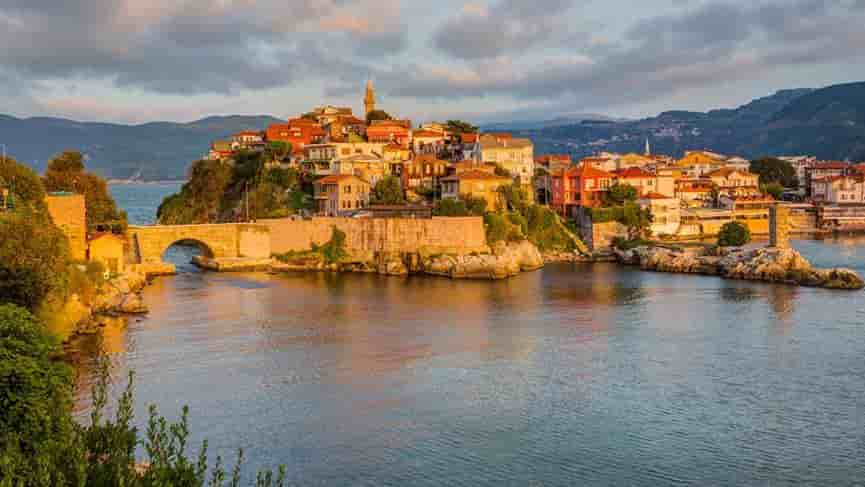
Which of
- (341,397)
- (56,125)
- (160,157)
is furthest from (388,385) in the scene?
(56,125)

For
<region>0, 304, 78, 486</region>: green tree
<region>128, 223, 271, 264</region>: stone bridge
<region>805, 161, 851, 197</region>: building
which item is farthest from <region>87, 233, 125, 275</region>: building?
<region>805, 161, 851, 197</region>: building

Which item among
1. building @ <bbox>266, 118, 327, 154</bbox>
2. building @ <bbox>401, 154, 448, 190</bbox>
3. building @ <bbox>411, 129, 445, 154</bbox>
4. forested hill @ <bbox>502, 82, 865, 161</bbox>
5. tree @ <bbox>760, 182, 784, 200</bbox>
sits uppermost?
forested hill @ <bbox>502, 82, 865, 161</bbox>

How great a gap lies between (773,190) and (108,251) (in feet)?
113

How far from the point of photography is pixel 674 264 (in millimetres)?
29219

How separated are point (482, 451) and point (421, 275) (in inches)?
672

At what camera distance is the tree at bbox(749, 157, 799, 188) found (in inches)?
2051

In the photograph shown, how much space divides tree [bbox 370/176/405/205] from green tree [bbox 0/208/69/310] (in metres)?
16.4

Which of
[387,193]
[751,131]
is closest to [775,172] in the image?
[387,193]

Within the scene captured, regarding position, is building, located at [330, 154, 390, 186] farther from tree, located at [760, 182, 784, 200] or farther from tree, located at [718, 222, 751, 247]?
tree, located at [760, 182, 784, 200]

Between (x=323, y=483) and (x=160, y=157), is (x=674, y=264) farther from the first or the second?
(x=160, y=157)

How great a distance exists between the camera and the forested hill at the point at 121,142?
154875 mm

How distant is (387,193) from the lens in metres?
32.9

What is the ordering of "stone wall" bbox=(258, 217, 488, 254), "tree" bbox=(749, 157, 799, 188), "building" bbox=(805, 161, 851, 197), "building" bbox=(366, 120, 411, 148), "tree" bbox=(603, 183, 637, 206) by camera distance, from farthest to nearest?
"tree" bbox=(749, 157, 799, 188)
"building" bbox=(805, 161, 851, 197)
"building" bbox=(366, 120, 411, 148)
"tree" bbox=(603, 183, 637, 206)
"stone wall" bbox=(258, 217, 488, 254)

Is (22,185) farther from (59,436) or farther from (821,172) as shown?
(821,172)
